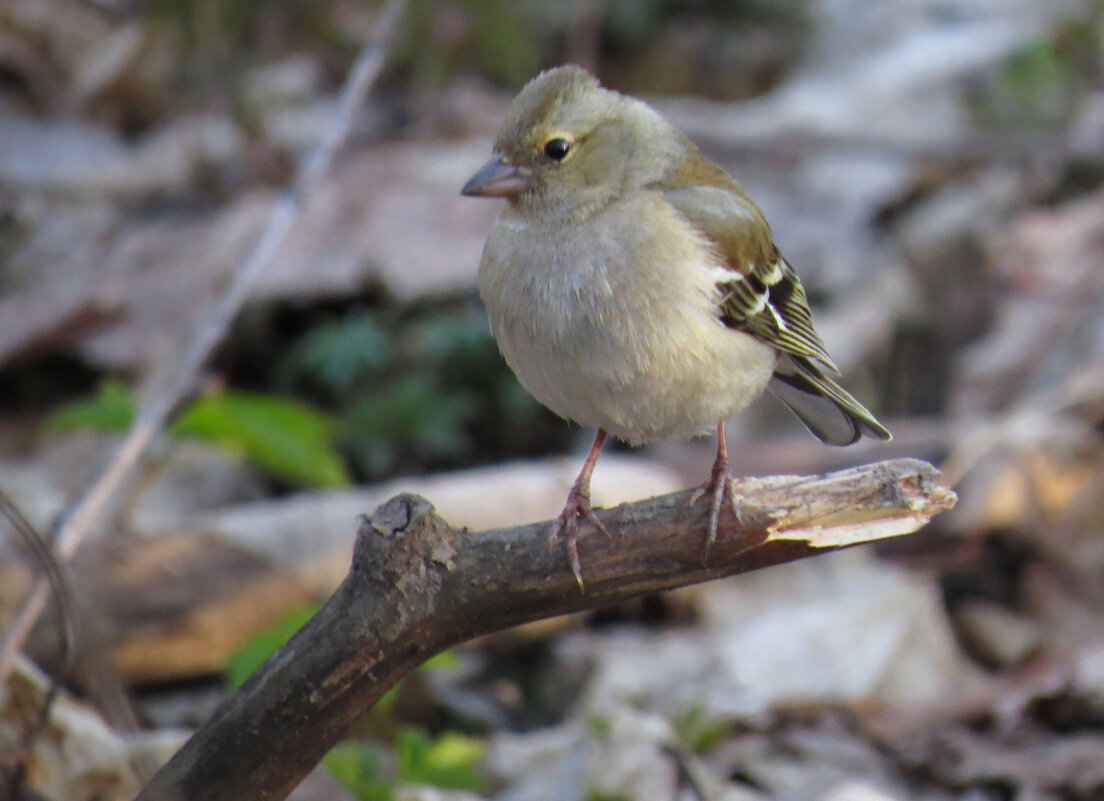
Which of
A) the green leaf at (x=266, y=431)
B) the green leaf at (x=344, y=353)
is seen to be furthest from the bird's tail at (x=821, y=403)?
the green leaf at (x=344, y=353)

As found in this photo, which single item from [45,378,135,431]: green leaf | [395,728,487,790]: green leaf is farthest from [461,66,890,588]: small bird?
[45,378,135,431]: green leaf

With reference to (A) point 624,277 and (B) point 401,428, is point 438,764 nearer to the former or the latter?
(A) point 624,277

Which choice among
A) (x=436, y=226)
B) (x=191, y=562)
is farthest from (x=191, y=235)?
(x=191, y=562)

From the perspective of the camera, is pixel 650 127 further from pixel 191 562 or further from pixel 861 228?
pixel 861 228

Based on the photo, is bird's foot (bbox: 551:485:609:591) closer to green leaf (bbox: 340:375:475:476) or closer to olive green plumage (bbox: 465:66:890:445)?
olive green plumage (bbox: 465:66:890:445)

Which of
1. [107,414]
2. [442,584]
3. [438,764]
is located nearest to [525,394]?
[107,414]

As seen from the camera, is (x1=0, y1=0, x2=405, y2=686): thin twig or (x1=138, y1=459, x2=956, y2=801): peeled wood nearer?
(x1=138, y1=459, x2=956, y2=801): peeled wood
